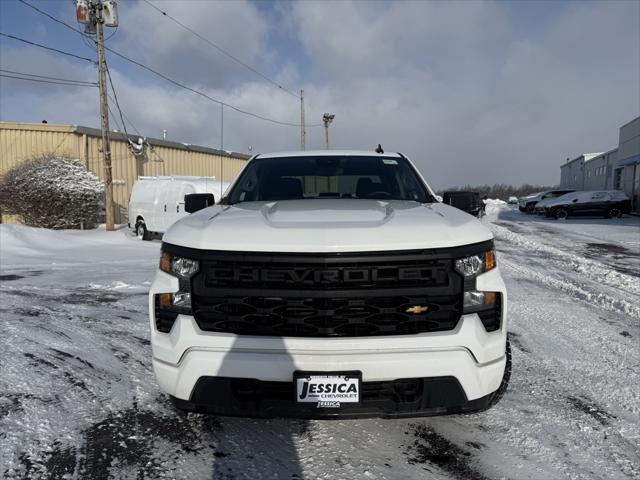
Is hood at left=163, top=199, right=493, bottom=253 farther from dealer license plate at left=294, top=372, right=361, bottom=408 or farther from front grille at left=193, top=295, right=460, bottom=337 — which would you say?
dealer license plate at left=294, top=372, right=361, bottom=408

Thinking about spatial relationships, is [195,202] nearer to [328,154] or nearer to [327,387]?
[328,154]

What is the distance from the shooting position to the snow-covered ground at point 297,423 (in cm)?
235

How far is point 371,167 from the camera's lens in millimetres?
4094

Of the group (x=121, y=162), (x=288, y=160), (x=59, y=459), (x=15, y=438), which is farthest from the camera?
(x=121, y=162)

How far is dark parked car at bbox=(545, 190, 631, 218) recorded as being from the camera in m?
23.1

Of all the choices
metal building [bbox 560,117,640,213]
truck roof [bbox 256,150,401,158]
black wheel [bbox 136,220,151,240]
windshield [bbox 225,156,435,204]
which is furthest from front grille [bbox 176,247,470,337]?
metal building [bbox 560,117,640,213]

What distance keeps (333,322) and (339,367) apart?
22cm

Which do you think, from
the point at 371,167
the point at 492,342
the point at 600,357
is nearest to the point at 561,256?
the point at 600,357

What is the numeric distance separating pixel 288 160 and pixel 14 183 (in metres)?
17.8

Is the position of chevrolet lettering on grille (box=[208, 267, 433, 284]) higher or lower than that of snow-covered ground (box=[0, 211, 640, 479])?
higher

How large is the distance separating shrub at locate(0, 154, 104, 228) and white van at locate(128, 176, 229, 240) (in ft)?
13.9

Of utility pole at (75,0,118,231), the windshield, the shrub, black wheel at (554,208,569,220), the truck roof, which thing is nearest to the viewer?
the windshield

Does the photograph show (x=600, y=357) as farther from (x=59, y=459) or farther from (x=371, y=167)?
(x=59, y=459)

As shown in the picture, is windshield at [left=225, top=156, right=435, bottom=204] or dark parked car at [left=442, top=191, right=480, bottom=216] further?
windshield at [left=225, top=156, right=435, bottom=204]
